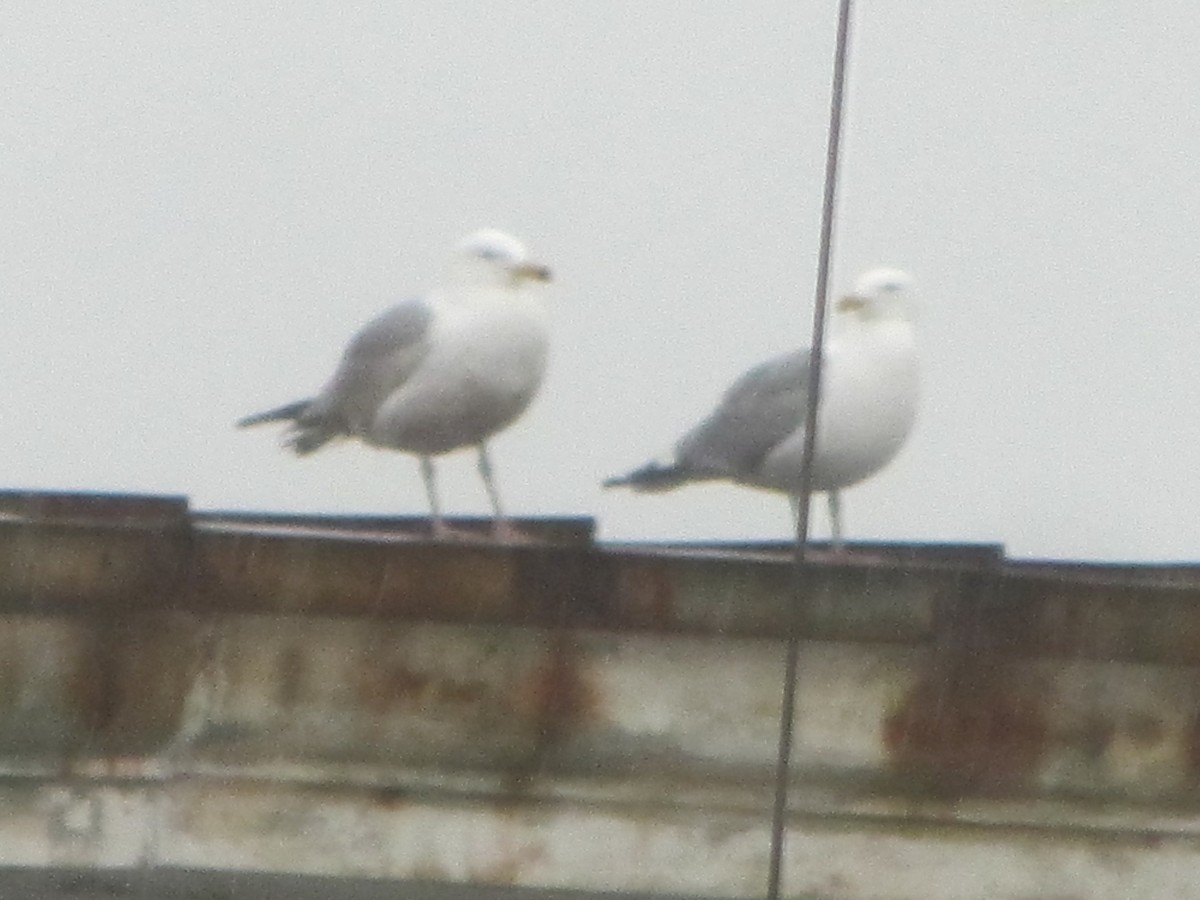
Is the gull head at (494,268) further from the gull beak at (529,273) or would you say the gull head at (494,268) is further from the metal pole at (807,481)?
the metal pole at (807,481)

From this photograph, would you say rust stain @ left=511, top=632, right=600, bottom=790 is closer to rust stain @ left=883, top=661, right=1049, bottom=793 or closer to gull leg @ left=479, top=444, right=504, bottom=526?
rust stain @ left=883, top=661, right=1049, bottom=793

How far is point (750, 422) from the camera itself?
10289mm

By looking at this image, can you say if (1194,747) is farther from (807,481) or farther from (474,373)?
(474,373)

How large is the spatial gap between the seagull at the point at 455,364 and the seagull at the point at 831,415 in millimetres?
913

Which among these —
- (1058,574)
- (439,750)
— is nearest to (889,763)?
(1058,574)

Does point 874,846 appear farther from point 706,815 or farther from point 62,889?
point 62,889

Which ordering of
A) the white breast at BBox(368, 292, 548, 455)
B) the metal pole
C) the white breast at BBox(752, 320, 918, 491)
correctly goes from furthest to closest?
the white breast at BBox(752, 320, 918, 491)
the white breast at BBox(368, 292, 548, 455)
the metal pole

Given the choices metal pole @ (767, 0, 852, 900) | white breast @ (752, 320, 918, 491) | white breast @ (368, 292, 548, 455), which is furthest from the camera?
white breast @ (752, 320, 918, 491)

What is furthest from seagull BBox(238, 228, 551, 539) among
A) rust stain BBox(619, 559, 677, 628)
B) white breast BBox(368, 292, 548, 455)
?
rust stain BBox(619, 559, 677, 628)

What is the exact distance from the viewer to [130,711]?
5328 mm

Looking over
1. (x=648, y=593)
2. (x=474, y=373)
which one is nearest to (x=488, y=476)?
(x=474, y=373)

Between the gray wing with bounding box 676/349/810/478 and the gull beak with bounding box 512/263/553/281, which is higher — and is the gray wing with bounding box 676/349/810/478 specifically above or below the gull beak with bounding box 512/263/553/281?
below

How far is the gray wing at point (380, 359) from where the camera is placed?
9781 millimetres

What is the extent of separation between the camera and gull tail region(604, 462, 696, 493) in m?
10.6
